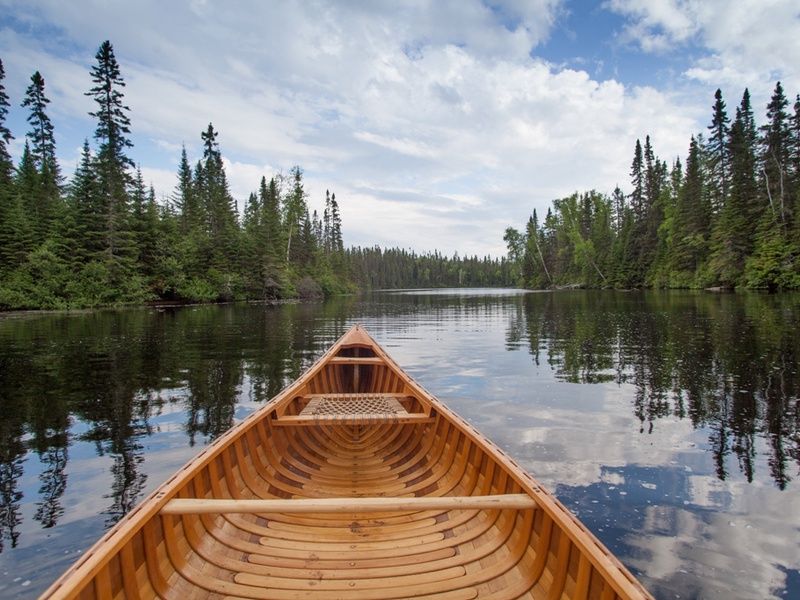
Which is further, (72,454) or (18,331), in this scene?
(18,331)

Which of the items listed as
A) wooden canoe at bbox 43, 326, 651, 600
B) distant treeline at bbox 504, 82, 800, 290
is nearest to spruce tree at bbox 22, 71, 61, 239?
wooden canoe at bbox 43, 326, 651, 600

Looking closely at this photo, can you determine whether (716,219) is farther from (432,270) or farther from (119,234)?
(432,270)

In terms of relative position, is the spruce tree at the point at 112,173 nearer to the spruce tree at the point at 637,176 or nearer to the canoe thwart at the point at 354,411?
the canoe thwart at the point at 354,411

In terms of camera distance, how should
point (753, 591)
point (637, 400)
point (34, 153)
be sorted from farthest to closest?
point (34, 153) < point (637, 400) < point (753, 591)

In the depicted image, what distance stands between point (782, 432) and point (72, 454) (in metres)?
10.8

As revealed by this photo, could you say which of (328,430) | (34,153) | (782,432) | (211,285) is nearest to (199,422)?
(328,430)

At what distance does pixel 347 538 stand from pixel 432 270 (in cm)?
17752

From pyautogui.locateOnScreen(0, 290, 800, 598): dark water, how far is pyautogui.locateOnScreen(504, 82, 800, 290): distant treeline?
3192cm

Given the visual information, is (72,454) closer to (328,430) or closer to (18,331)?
(328,430)

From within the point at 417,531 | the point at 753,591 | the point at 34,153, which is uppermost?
the point at 34,153

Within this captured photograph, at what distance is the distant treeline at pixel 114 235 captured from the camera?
32.5m

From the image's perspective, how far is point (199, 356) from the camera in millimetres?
15273

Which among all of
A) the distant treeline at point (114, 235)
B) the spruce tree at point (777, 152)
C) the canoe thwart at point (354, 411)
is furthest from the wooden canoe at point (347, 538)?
the spruce tree at point (777, 152)

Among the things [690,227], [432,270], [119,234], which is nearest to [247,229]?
[119,234]
